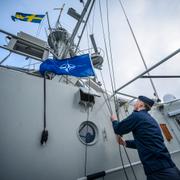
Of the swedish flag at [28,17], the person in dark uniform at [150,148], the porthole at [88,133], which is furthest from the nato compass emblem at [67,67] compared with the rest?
the swedish flag at [28,17]

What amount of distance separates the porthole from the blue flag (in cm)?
110

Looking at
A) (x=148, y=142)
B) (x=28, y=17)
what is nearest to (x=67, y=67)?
(x=148, y=142)

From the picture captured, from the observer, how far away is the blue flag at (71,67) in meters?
2.61

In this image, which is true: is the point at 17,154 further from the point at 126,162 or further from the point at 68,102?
the point at 126,162

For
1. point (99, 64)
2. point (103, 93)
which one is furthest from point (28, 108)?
point (99, 64)

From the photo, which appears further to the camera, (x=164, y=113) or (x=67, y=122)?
(x=164, y=113)

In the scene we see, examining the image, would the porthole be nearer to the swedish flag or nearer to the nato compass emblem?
the nato compass emblem

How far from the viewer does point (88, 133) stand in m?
2.50

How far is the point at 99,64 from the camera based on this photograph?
6.72 m

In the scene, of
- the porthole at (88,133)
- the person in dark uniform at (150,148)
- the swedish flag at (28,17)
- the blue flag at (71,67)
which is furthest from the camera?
the swedish flag at (28,17)

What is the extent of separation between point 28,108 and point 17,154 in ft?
2.22

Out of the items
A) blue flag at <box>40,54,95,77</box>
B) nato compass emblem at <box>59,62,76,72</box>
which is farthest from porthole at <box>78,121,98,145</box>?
nato compass emblem at <box>59,62,76,72</box>

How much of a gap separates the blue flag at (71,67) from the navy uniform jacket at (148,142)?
1.42 m

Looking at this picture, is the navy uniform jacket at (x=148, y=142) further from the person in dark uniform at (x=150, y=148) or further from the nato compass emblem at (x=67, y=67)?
the nato compass emblem at (x=67, y=67)
